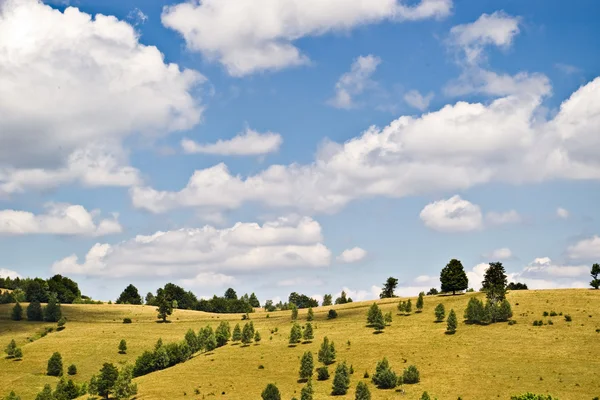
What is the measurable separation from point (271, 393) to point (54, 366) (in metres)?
63.0

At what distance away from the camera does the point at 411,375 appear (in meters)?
116

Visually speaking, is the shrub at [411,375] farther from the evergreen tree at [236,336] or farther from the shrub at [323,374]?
the evergreen tree at [236,336]

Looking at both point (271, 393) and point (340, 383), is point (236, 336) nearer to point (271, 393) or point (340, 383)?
point (271, 393)

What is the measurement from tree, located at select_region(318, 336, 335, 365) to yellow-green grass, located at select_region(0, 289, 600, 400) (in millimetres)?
2345

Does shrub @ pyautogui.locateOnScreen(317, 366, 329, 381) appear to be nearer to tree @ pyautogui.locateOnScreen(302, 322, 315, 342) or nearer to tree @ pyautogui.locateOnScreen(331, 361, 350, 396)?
tree @ pyautogui.locateOnScreen(331, 361, 350, 396)

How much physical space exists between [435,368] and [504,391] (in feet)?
55.4

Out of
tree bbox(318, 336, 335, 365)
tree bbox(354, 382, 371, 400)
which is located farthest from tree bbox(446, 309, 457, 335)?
tree bbox(354, 382, 371, 400)

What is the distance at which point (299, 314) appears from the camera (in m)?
198

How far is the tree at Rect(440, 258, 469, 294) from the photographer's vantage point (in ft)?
609

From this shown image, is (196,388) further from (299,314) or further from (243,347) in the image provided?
(299,314)

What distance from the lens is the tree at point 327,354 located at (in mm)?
132500

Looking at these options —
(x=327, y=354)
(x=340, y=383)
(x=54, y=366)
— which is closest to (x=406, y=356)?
(x=327, y=354)

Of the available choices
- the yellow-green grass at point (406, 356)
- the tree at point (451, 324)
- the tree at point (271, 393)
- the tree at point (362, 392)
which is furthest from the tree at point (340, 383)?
the tree at point (451, 324)

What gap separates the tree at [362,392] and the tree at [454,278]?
83.4 meters
